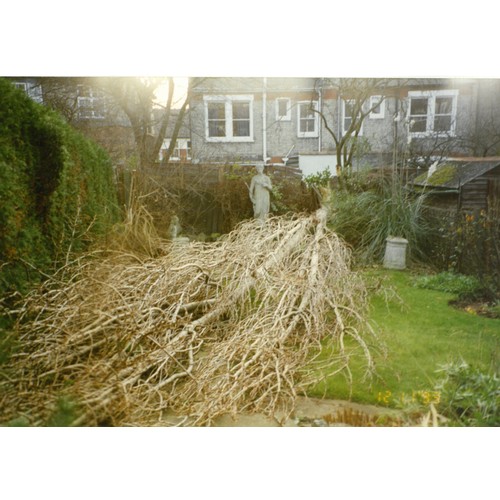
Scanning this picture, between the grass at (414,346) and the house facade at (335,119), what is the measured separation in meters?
1.03

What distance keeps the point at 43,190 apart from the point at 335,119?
2.01 meters

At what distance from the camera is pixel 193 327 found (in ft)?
8.39

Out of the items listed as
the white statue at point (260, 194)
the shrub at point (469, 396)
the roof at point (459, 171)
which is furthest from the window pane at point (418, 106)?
the shrub at point (469, 396)

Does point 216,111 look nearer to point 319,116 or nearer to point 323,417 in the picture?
point 319,116

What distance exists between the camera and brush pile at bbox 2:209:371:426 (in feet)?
7.30

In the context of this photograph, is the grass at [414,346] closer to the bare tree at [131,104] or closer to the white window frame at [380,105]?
the white window frame at [380,105]

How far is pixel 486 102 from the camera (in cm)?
267

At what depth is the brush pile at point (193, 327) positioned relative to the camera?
7.30 ft

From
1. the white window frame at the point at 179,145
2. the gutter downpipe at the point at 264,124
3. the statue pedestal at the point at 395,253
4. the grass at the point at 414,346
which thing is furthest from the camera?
the statue pedestal at the point at 395,253

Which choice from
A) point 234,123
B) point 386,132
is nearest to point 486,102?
point 386,132

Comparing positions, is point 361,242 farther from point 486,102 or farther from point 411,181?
point 486,102

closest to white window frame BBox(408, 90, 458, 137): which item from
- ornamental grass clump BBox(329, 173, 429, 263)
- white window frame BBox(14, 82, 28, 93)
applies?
ornamental grass clump BBox(329, 173, 429, 263)

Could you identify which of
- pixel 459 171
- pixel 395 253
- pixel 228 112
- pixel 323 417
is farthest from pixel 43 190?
pixel 459 171
